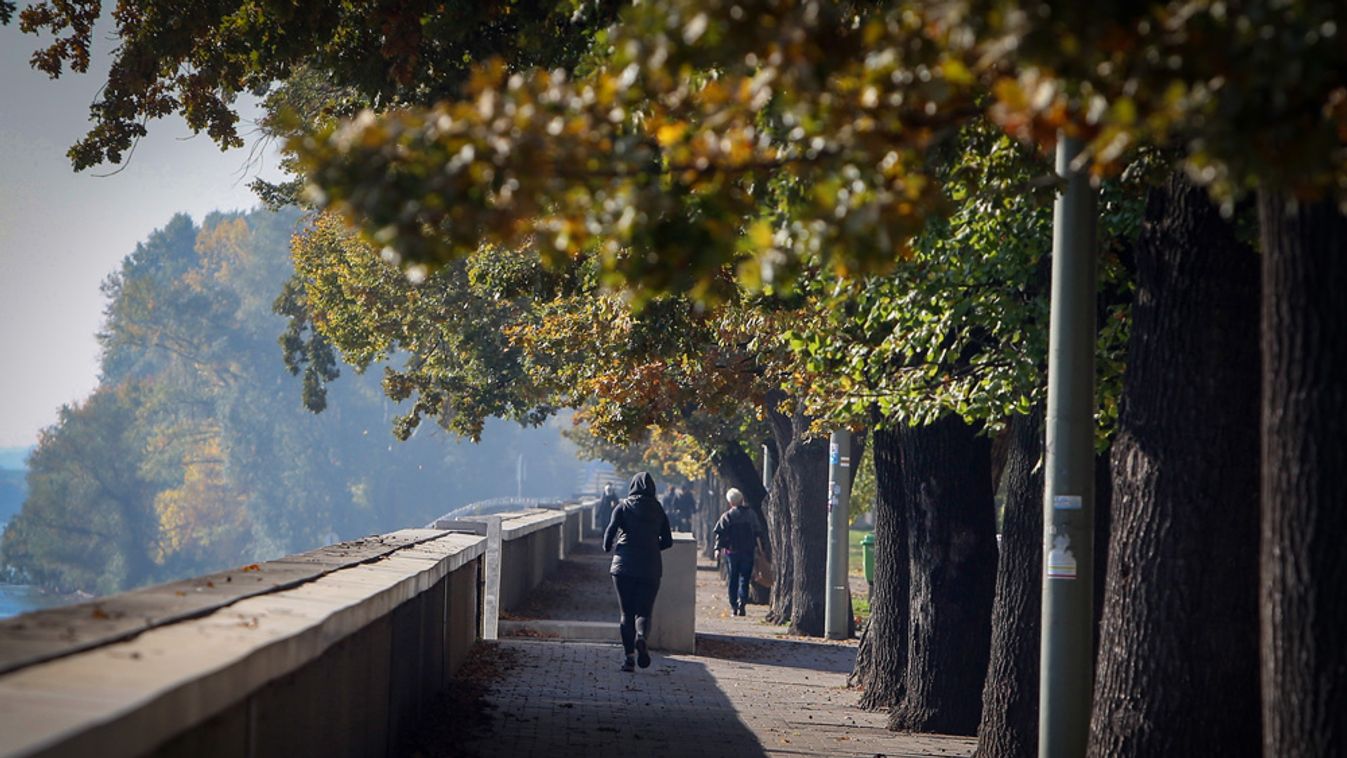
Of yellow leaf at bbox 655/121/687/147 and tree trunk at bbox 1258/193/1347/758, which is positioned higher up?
yellow leaf at bbox 655/121/687/147

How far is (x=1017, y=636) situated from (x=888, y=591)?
4.96 metres

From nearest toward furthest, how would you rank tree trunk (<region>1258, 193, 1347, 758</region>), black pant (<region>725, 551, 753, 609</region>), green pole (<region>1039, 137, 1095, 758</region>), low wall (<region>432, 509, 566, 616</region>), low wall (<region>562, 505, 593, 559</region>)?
tree trunk (<region>1258, 193, 1347, 758</region>)
green pole (<region>1039, 137, 1095, 758</region>)
low wall (<region>432, 509, 566, 616</region>)
black pant (<region>725, 551, 753, 609</region>)
low wall (<region>562, 505, 593, 559</region>)

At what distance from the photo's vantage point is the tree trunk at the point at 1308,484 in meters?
5.80

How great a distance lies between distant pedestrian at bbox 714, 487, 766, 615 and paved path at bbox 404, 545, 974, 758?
6.36 meters

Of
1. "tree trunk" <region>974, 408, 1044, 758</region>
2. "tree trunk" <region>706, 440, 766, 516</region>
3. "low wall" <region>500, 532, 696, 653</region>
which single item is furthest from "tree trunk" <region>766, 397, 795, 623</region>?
"tree trunk" <region>974, 408, 1044, 758</region>

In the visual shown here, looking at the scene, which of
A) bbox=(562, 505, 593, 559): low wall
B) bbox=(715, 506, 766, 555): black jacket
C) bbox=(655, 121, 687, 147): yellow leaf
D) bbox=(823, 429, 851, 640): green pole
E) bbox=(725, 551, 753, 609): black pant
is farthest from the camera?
bbox=(562, 505, 593, 559): low wall

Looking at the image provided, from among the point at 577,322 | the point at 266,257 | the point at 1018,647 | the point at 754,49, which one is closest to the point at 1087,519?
the point at 1018,647

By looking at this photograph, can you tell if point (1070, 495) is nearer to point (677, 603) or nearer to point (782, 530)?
point (677, 603)

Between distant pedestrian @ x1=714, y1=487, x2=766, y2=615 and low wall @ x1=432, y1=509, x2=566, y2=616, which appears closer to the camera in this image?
low wall @ x1=432, y1=509, x2=566, y2=616

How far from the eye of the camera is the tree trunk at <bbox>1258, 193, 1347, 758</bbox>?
19.0ft

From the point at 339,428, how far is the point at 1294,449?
162 meters

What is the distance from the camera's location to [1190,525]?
7.94 meters

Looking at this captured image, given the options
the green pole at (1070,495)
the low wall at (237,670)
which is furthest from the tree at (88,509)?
the green pole at (1070,495)

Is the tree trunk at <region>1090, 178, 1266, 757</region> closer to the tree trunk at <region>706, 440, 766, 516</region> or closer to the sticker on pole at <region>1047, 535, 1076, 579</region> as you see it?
the sticker on pole at <region>1047, 535, 1076, 579</region>
